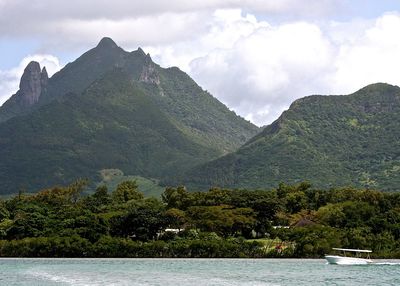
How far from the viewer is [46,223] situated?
401 feet

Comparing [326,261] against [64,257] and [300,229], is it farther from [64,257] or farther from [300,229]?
[64,257]

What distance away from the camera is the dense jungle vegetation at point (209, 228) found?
372ft

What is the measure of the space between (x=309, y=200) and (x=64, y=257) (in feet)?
155

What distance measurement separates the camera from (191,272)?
285ft

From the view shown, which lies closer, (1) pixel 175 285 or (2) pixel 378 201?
(1) pixel 175 285

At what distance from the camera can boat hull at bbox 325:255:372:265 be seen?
102938 millimetres

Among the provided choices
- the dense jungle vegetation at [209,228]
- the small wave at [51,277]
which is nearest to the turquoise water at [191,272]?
the small wave at [51,277]

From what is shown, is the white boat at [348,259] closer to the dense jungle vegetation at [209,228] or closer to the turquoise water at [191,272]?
the turquoise water at [191,272]

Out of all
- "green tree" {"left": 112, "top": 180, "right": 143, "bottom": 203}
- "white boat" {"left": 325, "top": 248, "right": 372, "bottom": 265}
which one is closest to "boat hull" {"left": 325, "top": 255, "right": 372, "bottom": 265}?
"white boat" {"left": 325, "top": 248, "right": 372, "bottom": 265}

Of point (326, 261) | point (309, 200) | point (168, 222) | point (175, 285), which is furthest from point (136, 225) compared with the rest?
point (175, 285)

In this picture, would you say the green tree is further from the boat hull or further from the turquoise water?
the boat hull

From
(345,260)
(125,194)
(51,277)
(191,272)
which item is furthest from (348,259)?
(125,194)

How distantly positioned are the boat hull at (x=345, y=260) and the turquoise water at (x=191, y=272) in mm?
1698

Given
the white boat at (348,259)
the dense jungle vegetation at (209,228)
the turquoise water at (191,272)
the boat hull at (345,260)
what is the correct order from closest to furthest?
the turquoise water at (191,272) → the boat hull at (345,260) → the white boat at (348,259) → the dense jungle vegetation at (209,228)
